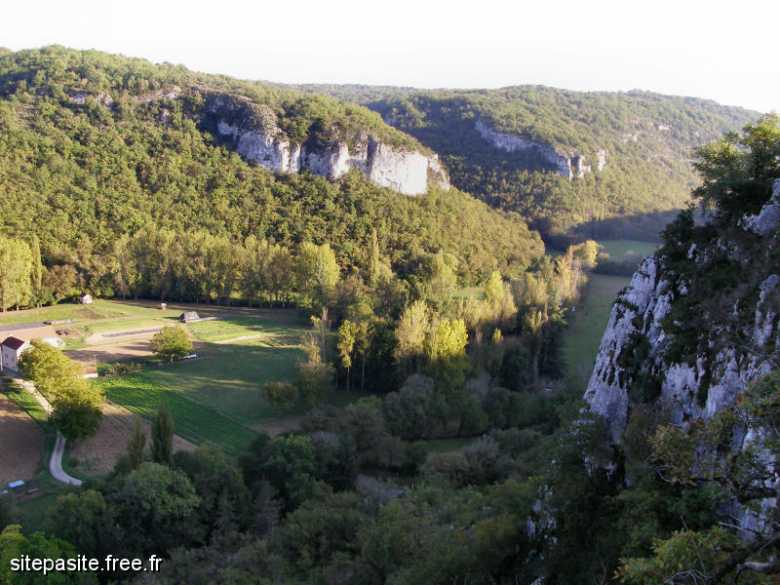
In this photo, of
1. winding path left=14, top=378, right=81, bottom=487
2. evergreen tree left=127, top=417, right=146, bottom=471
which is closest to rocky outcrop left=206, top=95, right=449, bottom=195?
winding path left=14, top=378, right=81, bottom=487

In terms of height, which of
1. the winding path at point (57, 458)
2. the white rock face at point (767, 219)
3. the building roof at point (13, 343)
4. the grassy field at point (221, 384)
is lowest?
the winding path at point (57, 458)

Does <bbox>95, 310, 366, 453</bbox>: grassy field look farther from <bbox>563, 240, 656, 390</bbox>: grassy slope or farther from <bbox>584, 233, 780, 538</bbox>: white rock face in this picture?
<bbox>584, 233, 780, 538</bbox>: white rock face

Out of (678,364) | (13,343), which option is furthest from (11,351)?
(678,364)

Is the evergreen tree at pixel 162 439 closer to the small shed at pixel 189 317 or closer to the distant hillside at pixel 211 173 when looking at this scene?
the small shed at pixel 189 317

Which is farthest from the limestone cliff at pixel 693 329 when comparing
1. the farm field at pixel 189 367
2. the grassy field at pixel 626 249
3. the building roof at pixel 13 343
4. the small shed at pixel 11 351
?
the grassy field at pixel 626 249

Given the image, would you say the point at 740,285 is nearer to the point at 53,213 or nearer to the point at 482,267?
the point at 482,267
